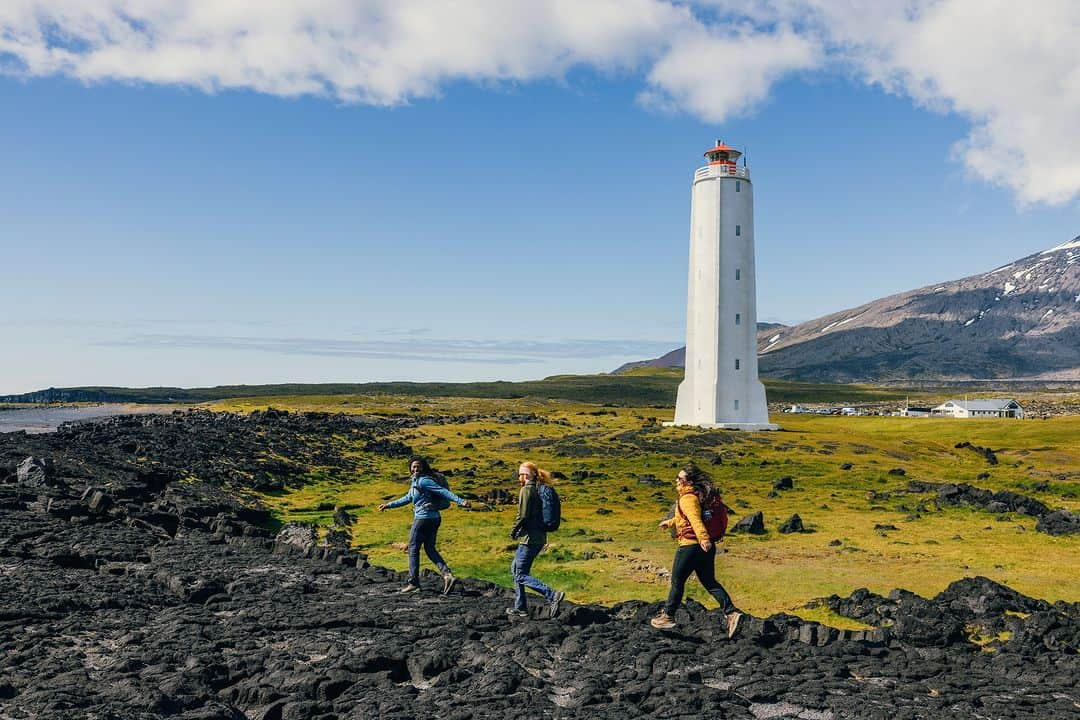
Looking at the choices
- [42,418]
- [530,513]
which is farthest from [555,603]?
[42,418]

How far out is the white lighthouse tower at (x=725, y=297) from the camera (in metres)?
70.2

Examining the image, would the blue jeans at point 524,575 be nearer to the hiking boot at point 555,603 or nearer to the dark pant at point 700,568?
the hiking boot at point 555,603

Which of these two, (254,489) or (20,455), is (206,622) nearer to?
(254,489)

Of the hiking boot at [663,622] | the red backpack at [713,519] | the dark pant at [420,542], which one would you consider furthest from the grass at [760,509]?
the red backpack at [713,519]

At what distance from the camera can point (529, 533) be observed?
54.6 ft

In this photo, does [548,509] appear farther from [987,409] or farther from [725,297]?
[987,409]

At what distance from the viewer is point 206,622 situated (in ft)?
52.9

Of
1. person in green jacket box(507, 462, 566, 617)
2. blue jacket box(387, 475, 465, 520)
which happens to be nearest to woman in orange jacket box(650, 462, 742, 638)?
person in green jacket box(507, 462, 566, 617)

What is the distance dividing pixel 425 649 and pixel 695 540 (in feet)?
16.2

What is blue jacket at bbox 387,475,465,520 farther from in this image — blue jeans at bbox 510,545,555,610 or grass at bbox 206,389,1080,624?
grass at bbox 206,389,1080,624

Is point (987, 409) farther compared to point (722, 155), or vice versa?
point (987, 409)

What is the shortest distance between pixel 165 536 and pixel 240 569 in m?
5.27

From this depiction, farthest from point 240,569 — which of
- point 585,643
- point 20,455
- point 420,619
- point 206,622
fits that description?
point 20,455

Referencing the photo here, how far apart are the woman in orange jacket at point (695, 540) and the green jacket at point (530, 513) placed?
2417 millimetres
